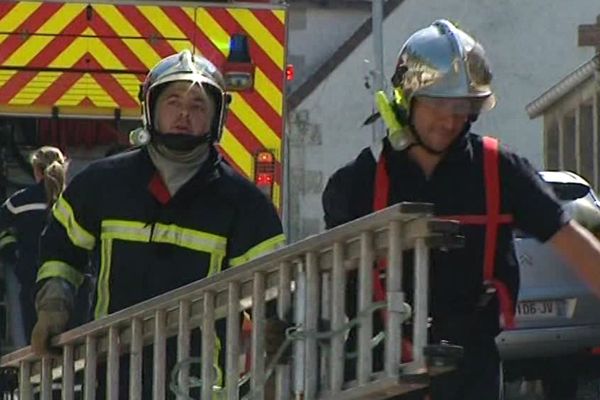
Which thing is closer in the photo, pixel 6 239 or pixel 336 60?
pixel 6 239

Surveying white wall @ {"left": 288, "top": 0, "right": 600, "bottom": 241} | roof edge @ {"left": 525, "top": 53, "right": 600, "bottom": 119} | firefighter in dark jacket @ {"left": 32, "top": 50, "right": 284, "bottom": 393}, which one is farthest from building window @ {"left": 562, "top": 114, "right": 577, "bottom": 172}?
firefighter in dark jacket @ {"left": 32, "top": 50, "right": 284, "bottom": 393}

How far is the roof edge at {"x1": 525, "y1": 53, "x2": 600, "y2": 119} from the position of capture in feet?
72.7

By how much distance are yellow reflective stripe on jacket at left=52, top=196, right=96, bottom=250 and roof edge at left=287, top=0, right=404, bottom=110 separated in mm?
31588

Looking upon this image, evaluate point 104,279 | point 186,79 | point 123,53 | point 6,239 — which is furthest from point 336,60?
point 104,279

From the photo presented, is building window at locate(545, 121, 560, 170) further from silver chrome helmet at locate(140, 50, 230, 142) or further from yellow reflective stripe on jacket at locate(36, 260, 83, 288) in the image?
yellow reflective stripe on jacket at locate(36, 260, 83, 288)

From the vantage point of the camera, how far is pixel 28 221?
9.99 metres

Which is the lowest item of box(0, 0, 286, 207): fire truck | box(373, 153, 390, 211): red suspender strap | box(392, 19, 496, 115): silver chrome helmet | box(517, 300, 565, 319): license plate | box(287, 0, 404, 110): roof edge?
box(517, 300, 565, 319): license plate

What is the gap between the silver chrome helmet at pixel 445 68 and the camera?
200 inches

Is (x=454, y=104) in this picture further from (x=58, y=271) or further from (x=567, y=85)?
(x=567, y=85)

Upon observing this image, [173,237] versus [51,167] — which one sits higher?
[51,167]

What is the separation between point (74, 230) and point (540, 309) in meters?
6.74

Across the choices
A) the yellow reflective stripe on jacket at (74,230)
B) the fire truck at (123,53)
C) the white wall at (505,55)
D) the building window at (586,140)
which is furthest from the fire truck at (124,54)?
the white wall at (505,55)

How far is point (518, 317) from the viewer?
12125mm

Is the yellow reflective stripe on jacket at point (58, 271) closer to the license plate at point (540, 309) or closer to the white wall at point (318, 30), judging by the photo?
the license plate at point (540, 309)
